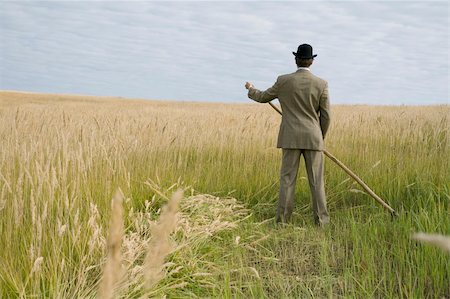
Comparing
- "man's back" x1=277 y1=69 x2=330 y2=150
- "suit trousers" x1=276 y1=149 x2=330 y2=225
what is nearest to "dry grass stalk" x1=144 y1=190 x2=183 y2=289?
"man's back" x1=277 y1=69 x2=330 y2=150

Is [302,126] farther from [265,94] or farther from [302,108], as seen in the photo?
[265,94]

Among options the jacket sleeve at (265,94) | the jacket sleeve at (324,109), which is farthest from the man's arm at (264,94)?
the jacket sleeve at (324,109)

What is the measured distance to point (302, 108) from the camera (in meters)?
5.90

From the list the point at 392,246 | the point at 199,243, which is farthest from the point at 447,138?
the point at 199,243

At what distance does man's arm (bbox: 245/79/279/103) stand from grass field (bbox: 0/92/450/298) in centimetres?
121

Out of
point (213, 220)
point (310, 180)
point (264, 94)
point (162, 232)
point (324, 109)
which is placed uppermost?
point (264, 94)

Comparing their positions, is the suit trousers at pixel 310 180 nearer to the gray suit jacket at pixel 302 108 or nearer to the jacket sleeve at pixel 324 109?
the gray suit jacket at pixel 302 108

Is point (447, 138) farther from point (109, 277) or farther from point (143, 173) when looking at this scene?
point (109, 277)

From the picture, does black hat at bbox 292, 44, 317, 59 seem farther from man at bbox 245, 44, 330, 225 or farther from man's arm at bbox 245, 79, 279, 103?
man's arm at bbox 245, 79, 279, 103

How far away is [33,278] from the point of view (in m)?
3.05

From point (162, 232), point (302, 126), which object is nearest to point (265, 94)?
point (302, 126)

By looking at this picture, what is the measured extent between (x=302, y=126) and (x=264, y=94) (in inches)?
27.3

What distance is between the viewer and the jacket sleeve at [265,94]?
6.09 metres

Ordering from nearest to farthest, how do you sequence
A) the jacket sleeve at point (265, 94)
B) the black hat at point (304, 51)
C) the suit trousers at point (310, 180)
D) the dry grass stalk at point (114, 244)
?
the dry grass stalk at point (114, 244) < the black hat at point (304, 51) < the suit trousers at point (310, 180) < the jacket sleeve at point (265, 94)
